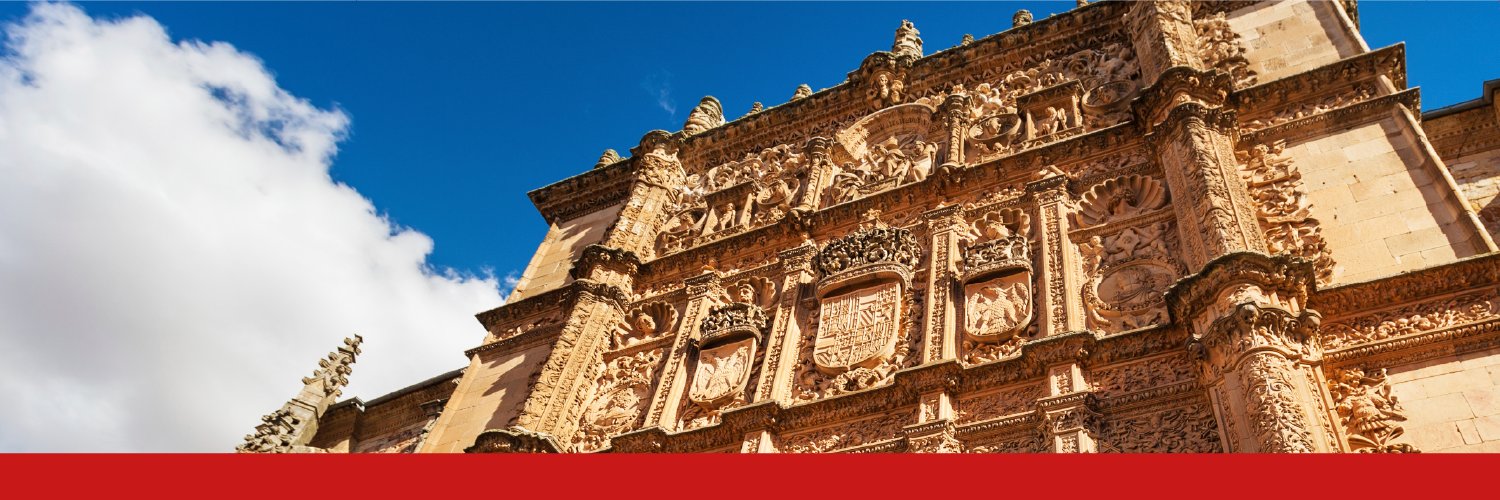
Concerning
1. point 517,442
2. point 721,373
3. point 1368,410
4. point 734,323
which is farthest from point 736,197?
point 1368,410

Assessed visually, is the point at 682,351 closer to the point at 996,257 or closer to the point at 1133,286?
the point at 996,257

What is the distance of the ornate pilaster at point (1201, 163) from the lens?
8.52 meters

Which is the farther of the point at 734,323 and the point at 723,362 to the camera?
the point at 734,323

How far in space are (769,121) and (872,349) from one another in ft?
23.4

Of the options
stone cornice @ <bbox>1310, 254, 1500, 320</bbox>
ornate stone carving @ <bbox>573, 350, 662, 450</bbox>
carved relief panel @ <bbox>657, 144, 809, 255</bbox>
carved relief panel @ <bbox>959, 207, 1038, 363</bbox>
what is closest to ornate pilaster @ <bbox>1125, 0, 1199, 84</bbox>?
carved relief panel @ <bbox>959, 207, 1038, 363</bbox>

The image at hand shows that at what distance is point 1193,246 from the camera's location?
8.89 m

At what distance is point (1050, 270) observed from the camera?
9.81m

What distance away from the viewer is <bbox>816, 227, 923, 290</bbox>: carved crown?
10977mm

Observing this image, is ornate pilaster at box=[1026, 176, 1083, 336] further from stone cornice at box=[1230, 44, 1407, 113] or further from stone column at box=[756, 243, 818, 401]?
stone column at box=[756, 243, 818, 401]

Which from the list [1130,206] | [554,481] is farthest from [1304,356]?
[554,481]

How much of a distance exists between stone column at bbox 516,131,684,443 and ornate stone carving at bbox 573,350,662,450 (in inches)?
6.2

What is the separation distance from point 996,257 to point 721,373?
3.30m

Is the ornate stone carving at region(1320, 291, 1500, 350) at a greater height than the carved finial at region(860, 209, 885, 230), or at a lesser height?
lesser

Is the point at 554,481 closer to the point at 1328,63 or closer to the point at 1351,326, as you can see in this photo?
the point at 1351,326
